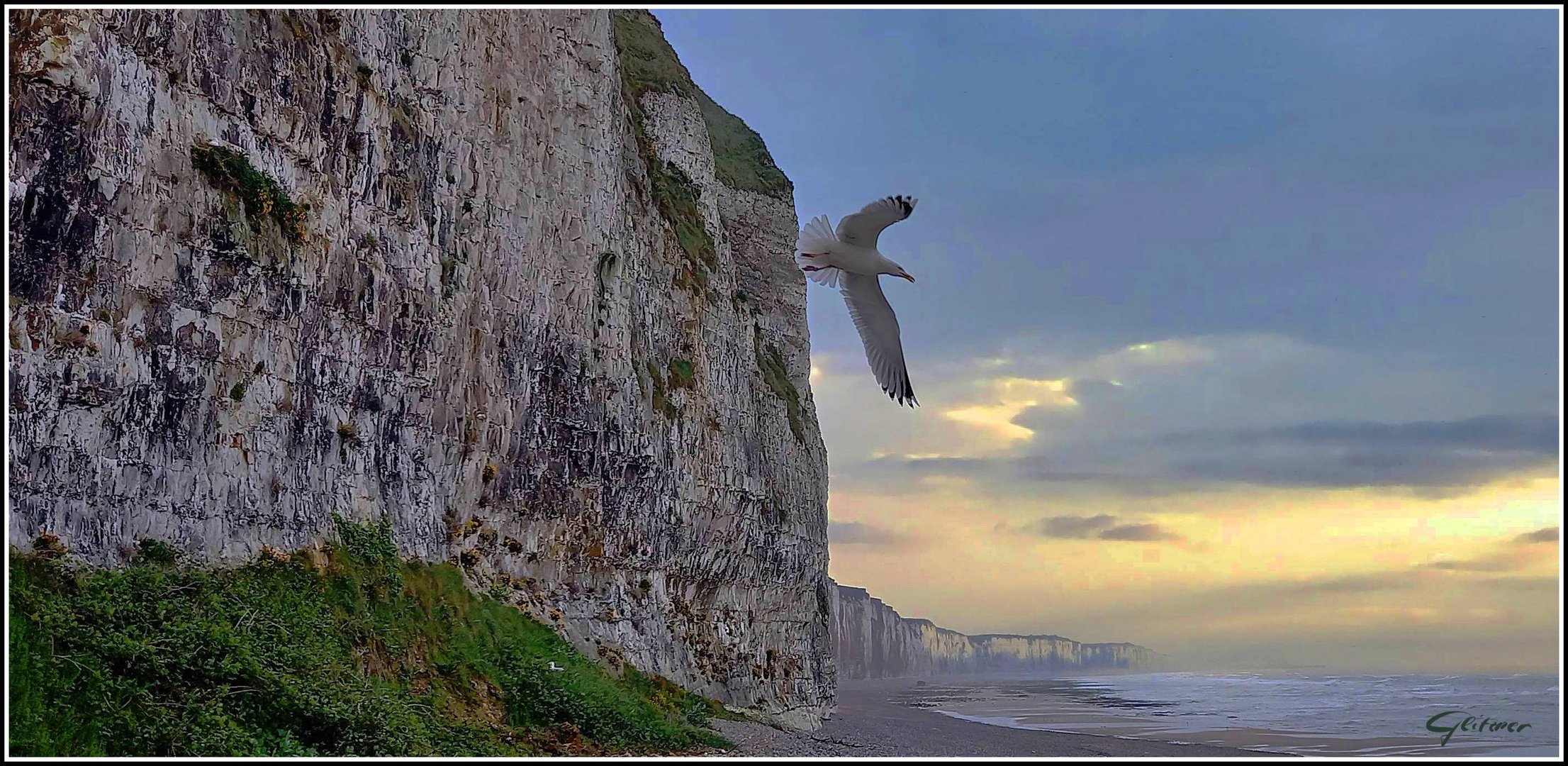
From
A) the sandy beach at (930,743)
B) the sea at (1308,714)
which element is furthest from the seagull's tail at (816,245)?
the sea at (1308,714)

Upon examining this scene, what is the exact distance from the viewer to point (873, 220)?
12.0 meters

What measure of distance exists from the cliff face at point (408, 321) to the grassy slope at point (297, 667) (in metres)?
0.70

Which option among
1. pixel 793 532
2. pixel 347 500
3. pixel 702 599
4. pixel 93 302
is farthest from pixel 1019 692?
pixel 93 302

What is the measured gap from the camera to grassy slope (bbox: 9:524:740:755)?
37.6ft

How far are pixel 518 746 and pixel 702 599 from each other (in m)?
13.7

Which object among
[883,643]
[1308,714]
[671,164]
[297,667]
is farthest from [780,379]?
[883,643]

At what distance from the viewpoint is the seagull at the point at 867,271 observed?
39.3 feet

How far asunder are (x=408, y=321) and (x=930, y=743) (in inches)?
681

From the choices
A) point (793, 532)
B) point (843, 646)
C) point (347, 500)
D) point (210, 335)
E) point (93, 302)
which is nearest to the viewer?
point (93, 302)

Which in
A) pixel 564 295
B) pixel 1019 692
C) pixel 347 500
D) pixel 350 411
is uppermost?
pixel 564 295

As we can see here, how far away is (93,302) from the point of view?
543 inches

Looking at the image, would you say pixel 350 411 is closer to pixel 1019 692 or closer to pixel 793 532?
pixel 793 532

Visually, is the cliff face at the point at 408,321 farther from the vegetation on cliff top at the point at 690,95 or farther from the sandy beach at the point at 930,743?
the sandy beach at the point at 930,743
